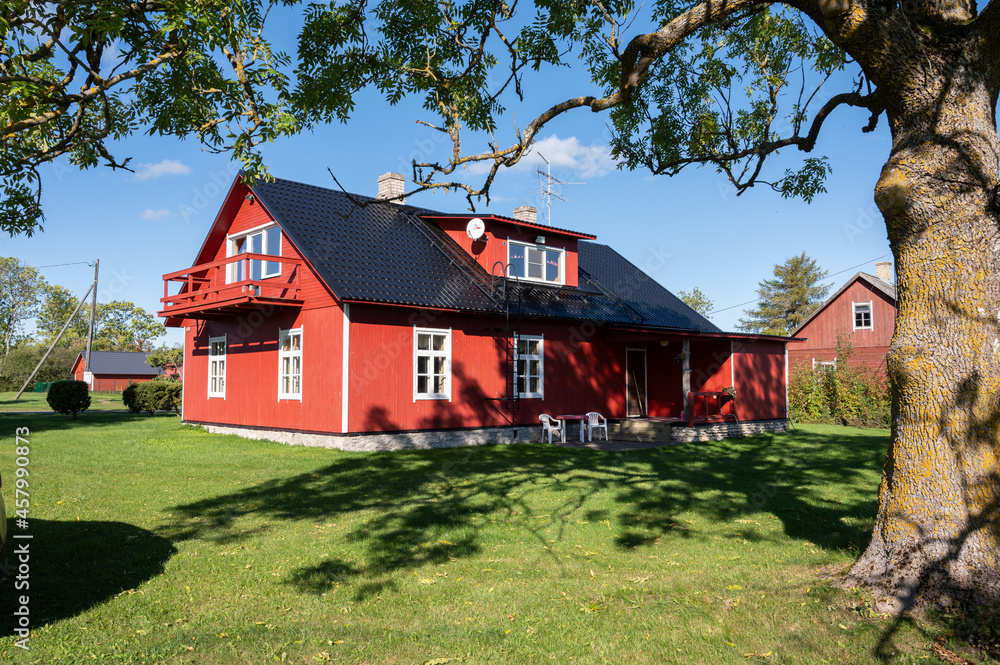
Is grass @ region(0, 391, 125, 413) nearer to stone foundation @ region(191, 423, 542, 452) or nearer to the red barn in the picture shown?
the red barn

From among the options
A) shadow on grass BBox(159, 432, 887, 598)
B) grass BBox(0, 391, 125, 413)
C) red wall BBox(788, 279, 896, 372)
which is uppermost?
red wall BBox(788, 279, 896, 372)

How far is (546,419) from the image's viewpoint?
1705 cm

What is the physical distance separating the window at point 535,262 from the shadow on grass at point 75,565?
12.9 meters

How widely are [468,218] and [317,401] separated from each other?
6.74 meters

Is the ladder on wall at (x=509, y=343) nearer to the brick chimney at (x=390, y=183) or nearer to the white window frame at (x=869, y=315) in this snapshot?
the brick chimney at (x=390, y=183)

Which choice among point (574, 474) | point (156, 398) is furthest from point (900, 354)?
point (156, 398)

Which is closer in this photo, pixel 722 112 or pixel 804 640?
pixel 804 640

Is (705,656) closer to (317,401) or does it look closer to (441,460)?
(441,460)

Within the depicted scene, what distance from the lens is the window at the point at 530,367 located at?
17.2 m

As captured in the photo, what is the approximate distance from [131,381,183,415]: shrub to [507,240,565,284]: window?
17078 mm

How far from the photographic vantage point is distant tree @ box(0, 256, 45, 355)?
232 ft

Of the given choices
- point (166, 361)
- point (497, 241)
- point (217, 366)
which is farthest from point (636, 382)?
point (166, 361)

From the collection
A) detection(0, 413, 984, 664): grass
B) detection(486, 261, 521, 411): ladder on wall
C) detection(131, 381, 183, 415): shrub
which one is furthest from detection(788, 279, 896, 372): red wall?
detection(131, 381, 183, 415): shrub

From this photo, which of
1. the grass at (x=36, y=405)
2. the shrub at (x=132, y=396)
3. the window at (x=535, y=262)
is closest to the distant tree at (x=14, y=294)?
the grass at (x=36, y=405)
